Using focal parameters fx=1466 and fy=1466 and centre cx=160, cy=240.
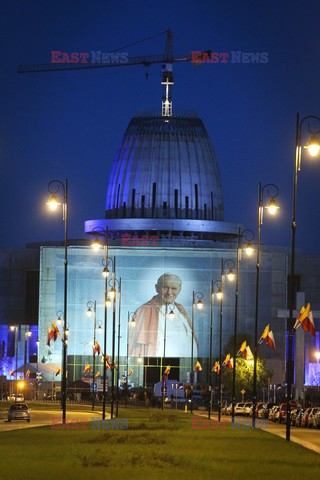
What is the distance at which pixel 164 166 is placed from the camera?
195 meters

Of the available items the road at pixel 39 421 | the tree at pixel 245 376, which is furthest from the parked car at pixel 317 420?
the tree at pixel 245 376

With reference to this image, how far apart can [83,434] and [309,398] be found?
72.2 meters

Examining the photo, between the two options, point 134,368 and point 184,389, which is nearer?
point 184,389

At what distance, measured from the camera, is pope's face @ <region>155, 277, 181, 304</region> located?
155 metres

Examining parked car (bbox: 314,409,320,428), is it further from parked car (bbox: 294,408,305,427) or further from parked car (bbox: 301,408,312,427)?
parked car (bbox: 294,408,305,427)

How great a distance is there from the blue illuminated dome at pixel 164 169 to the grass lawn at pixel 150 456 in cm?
14487

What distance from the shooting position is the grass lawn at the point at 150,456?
3055cm

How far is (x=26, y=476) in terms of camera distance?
29641 mm

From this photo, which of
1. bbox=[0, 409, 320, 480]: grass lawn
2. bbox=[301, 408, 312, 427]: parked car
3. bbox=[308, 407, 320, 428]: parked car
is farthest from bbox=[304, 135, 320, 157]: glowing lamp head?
bbox=[301, 408, 312, 427]: parked car

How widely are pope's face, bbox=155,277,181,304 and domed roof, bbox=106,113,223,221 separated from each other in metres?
39.0

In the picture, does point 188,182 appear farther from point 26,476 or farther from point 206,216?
point 26,476

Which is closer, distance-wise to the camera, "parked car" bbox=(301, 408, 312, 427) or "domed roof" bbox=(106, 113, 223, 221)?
"parked car" bbox=(301, 408, 312, 427)

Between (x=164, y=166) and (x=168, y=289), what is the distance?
42.8 metres

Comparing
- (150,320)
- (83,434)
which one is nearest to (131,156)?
(150,320)
